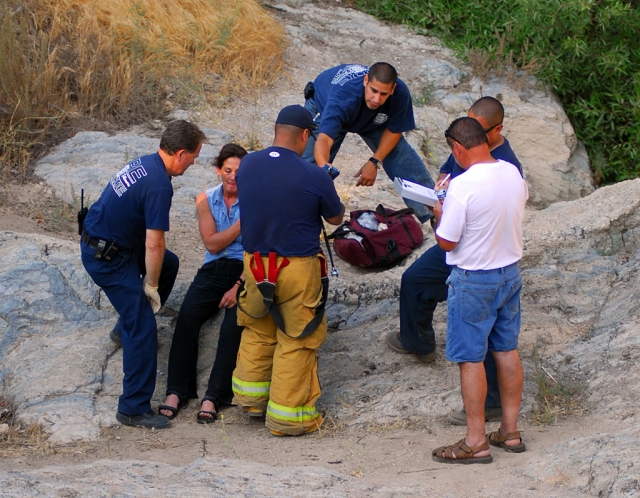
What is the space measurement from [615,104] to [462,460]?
7.09 m

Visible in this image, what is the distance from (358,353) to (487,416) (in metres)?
1.09

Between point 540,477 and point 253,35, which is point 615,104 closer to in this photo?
point 253,35

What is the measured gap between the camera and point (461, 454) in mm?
3969

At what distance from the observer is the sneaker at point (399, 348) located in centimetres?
510

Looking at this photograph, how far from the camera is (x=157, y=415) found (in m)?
4.84

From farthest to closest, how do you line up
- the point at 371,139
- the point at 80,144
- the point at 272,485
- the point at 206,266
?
1. the point at 80,144
2. the point at 371,139
3. the point at 206,266
4. the point at 272,485

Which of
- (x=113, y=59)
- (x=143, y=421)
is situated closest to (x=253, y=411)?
(x=143, y=421)

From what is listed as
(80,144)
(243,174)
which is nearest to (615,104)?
(80,144)

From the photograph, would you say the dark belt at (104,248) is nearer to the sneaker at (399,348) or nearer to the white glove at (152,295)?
the white glove at (152,295)

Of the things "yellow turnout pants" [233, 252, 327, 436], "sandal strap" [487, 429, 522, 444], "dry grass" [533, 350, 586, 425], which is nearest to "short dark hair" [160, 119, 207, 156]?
"yellow turnout pants" [233, 252, 327, 436]

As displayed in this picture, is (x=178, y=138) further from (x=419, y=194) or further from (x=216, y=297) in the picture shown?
(x=419, y=194)

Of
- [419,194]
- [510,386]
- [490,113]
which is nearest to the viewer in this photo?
[510,386]

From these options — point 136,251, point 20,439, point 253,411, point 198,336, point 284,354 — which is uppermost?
point 136,251

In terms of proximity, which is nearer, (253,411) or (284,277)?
(284,277)
